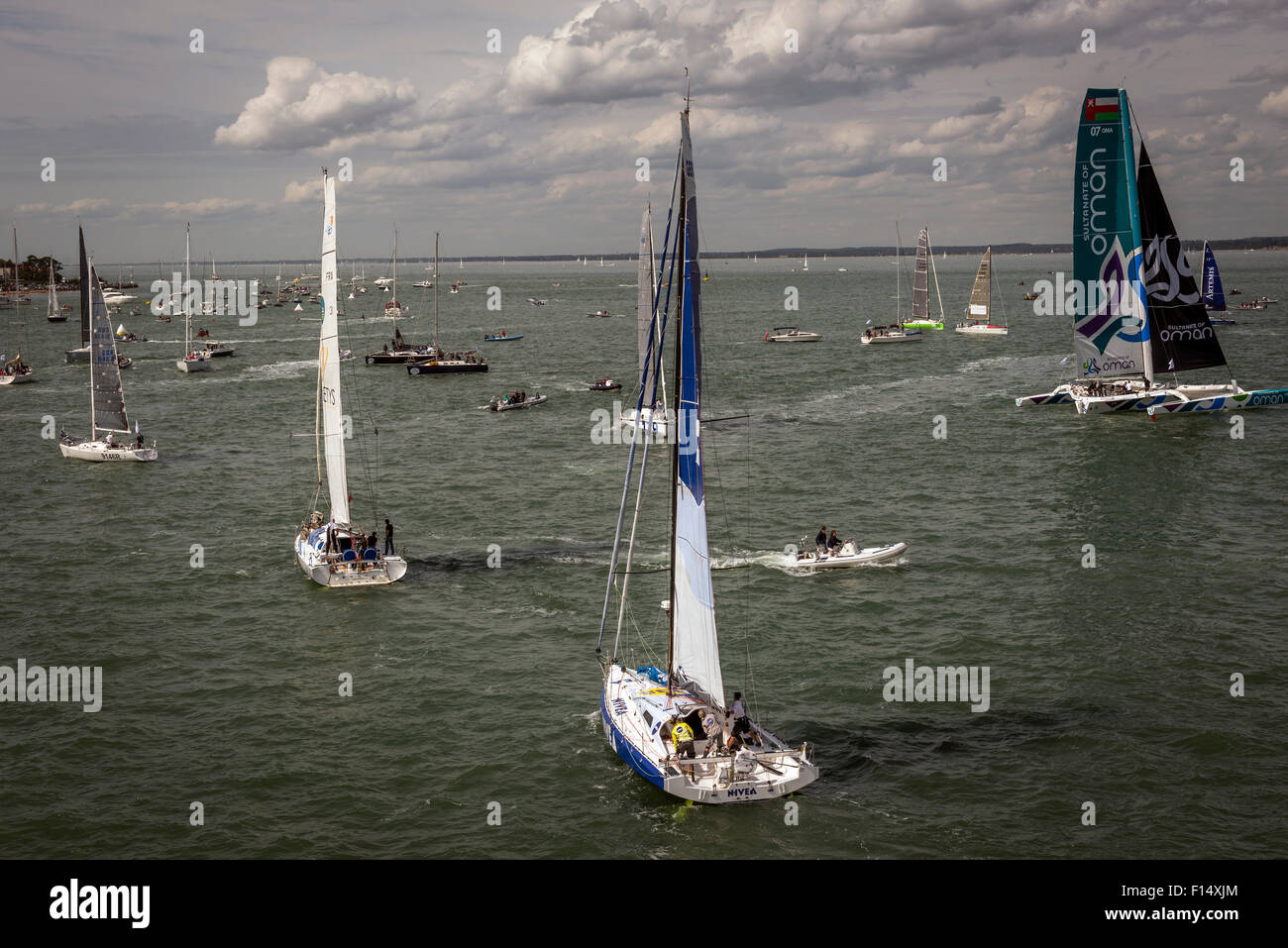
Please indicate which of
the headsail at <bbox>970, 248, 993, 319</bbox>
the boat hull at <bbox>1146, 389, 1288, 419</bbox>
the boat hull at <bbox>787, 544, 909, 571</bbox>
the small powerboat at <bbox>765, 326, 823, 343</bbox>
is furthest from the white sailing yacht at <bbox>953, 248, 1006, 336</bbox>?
the boat hull at <bbox>787, 544, 909, 571</bbox>

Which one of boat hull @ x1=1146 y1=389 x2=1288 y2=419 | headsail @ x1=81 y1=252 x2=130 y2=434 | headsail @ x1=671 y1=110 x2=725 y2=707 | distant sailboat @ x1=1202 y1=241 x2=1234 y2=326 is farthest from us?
distant sailboat @ x1=1202 y1=241 x2=1234 y2=326

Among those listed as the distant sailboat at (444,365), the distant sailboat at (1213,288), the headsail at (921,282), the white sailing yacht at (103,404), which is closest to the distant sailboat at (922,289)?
the headsail at (921,282)

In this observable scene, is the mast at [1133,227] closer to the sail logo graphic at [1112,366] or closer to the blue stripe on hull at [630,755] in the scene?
the sail logo graphic at [1112,366]

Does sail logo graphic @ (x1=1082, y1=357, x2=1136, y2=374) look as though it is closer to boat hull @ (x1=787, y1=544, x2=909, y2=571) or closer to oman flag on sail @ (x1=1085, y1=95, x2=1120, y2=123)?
oman flag on sail @ (x1=1085, y1=95, x2=1120, y2=123)

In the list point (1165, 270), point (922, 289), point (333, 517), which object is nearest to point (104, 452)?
point (333, 517)
